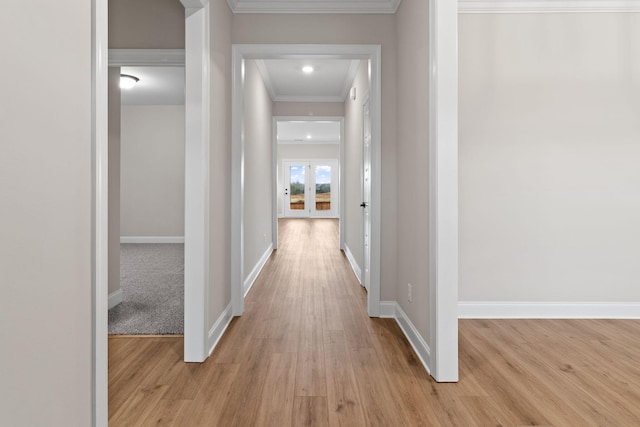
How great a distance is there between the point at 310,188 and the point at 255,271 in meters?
9.29

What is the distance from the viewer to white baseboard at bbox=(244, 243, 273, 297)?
3975 millimetres

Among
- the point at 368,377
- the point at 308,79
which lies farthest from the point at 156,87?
the point at 368,377

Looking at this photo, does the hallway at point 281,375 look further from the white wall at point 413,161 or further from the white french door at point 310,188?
the white french door at point 310,188

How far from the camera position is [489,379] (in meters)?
2.11

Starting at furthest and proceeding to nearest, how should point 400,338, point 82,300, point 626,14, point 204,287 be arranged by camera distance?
point 626,14 → point 400,338 → point 204,287 → point 82,300

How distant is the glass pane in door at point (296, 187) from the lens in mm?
13676

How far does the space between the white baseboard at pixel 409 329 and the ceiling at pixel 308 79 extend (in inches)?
115

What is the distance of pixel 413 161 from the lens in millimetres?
2637

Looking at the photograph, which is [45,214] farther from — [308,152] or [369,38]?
[308,152]

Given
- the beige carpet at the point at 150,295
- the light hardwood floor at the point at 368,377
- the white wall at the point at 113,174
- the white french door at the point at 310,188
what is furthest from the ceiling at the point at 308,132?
the light hardwood floor at the point at 368,377

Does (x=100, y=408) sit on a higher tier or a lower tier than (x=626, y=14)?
lower

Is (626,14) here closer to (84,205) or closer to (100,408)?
(84,205)

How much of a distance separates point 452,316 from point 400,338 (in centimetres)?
75

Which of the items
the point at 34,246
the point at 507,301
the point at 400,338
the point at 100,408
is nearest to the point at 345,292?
the point at 400,338
